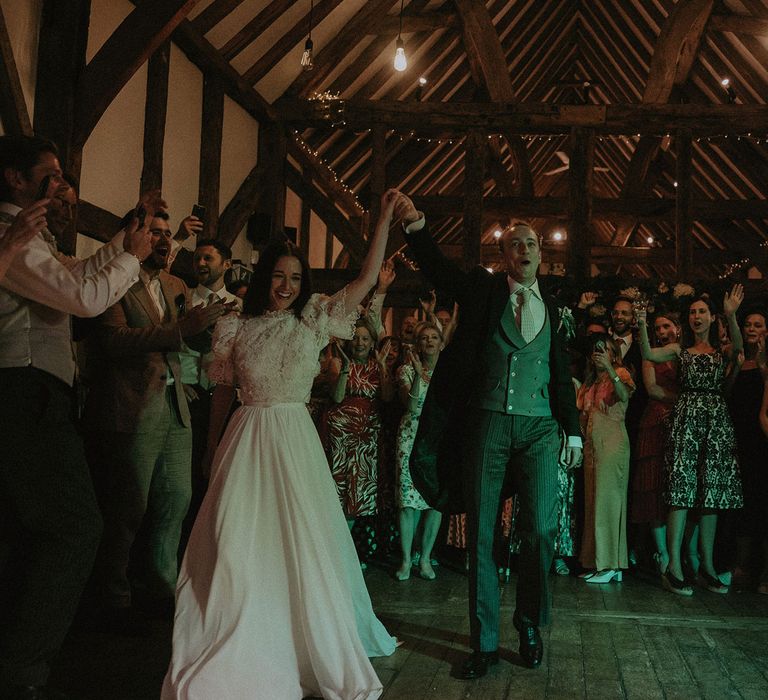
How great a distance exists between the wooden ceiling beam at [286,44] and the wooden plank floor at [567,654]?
260 inches

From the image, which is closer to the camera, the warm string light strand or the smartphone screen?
the smartphone screen

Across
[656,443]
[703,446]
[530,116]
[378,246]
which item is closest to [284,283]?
[378,246]

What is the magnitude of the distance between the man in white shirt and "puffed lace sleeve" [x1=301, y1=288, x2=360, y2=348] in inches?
29.7

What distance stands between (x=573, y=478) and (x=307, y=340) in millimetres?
3186

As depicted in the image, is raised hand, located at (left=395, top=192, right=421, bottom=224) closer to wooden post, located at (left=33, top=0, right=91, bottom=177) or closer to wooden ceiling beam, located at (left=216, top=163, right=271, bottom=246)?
wooden post, located at (left=33, top=0, right=91, bottom=177)

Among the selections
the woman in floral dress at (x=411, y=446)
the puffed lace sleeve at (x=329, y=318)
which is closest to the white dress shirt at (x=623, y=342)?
the woman in floral dress at (x=411, y=446)

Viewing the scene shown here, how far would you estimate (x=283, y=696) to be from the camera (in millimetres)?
2740

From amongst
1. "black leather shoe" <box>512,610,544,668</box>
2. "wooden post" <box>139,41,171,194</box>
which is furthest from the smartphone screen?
"wooden post" <box>139,41,171,194</box>

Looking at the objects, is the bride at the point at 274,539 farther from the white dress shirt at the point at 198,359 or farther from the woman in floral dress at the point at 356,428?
the woman in floral dress at the point at 356,428

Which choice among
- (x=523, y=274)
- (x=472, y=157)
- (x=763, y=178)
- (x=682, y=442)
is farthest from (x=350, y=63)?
(x=523, y=274)

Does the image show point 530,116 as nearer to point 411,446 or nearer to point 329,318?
point 411,446

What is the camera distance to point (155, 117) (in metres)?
7.93

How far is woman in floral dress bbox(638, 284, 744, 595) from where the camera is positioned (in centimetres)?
530

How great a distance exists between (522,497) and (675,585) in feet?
7.17
